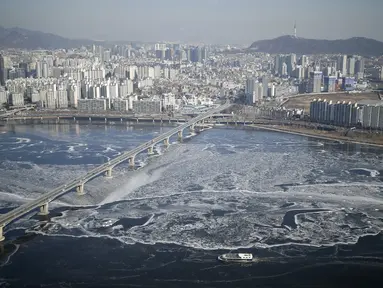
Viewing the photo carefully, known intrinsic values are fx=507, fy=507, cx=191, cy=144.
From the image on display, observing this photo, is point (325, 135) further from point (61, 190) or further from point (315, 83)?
point (315, 83)

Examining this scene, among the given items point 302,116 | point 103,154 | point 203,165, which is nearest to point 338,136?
point 302,116

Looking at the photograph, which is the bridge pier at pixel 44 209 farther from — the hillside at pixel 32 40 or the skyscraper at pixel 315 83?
the hillside at pixel 32 40

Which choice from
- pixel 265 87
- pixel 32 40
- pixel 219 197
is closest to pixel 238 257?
pixel 219 197

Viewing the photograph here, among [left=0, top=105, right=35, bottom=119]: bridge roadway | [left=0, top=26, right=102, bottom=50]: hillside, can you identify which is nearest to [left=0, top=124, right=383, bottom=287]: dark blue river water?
[left=0, top=105, right=35, bottom=119]: bridge roadway

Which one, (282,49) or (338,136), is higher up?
(282,49)

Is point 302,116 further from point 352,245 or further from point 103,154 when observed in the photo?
point 352,245

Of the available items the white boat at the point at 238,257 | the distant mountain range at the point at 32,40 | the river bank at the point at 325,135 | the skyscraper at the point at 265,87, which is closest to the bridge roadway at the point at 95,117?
the river bank at the point at 325,135

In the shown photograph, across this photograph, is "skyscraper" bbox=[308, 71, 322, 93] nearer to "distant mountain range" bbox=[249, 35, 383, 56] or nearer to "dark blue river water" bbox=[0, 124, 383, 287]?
"dark blue river water" bbox=[0, 124, 383, 287]
